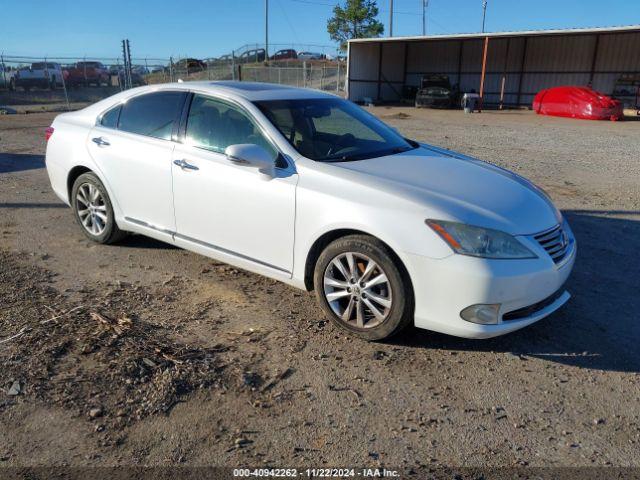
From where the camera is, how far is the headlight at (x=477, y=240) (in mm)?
3115

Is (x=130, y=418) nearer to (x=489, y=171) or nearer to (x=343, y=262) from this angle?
(x=343, y=262)

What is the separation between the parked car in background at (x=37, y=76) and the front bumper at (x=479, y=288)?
30.1m

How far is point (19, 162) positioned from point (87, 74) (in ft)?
79.1

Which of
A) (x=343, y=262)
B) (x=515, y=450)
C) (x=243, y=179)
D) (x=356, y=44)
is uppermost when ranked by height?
(x=356, y=44)

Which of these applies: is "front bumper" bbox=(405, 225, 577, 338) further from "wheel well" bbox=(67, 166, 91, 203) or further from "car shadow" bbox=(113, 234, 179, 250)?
"wheel well" bbox=(67, 166, 91, 203)

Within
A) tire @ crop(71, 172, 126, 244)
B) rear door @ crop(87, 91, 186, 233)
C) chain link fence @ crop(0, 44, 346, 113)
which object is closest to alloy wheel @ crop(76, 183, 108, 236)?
tire @ crop(71, 172, 126, 244)

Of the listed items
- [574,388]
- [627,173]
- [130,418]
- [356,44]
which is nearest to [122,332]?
[130,418]

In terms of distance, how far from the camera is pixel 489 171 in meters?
4.17

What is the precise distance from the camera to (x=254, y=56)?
44875mm

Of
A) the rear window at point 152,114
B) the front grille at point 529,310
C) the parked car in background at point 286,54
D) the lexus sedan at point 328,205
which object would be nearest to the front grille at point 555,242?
the lexus sedan at point 328,205

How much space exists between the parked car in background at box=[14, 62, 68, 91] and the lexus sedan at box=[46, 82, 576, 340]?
2749 centimetres

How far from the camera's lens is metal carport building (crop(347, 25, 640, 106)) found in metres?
28.7

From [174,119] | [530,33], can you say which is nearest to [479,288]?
[174,119]

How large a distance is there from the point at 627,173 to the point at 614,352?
7.21 meters
